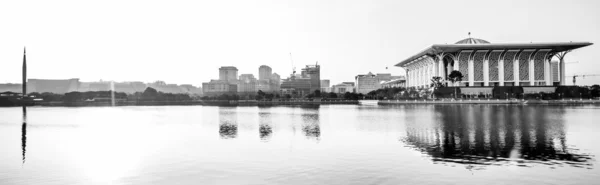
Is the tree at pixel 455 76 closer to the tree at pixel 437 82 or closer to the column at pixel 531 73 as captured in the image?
the tree at pixel 437 82

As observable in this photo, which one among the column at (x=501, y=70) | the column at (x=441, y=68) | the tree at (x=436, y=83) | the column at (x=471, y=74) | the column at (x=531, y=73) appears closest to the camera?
the tree at (x=436, y=83)

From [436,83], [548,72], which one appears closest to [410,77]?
[436,83]

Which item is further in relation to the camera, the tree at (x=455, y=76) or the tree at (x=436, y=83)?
the tree at (x=436, y=83)

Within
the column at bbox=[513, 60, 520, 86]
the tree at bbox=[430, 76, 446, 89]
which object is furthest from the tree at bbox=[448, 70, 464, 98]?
the column at bbox=[513, 60, 520, 86]

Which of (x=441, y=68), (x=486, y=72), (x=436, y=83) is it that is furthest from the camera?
(x=441, y=68)

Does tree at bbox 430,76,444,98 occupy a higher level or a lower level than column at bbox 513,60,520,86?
lower

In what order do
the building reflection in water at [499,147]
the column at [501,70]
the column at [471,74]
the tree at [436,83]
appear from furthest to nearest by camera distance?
the column at [471,74]
the column at [501,70]
the tree at [436,83]
the building reflection in water at [499,147]

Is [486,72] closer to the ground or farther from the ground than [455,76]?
farther from the ground

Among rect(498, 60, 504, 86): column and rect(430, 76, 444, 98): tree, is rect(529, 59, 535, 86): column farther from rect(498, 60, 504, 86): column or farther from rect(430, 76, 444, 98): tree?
rect(430, 76, 444, 98): tree

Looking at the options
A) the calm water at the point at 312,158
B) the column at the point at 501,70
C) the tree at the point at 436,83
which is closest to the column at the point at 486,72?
the column at the point at 501,70

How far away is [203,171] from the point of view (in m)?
18.2

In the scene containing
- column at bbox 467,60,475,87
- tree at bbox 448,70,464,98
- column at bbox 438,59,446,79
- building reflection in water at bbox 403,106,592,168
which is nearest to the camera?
building reflection in water at bbox 403,106,592,168

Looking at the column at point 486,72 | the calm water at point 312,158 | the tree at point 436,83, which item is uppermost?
the column at point 486,72

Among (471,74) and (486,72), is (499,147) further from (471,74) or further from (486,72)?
(486,72)
